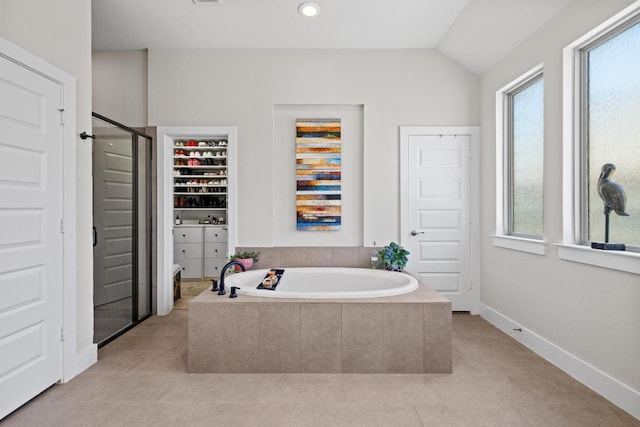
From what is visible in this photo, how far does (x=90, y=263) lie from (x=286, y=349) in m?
1.51

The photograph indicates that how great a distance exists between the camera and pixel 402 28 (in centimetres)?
336

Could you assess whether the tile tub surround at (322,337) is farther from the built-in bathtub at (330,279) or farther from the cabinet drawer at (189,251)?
the cabinet drawer at (189,251)

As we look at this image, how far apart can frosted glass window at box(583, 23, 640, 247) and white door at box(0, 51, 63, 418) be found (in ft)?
11.2

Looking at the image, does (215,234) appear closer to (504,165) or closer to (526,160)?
(504,165)

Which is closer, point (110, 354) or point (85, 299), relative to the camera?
point (85, 299)

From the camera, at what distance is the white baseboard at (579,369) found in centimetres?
197

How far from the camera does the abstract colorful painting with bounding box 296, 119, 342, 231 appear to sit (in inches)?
148

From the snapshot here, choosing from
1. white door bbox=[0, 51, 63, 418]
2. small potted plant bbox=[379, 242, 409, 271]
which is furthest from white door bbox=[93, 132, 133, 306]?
small potted plant bbox=[379, 242, 409, 271]

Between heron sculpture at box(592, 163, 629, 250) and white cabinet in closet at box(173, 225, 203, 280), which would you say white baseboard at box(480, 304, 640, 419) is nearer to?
heron sculpture at box(592, 163, 629, 250)

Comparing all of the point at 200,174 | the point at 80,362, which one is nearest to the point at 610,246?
the point at 80,362

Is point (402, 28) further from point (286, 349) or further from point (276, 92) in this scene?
point (286, 349)

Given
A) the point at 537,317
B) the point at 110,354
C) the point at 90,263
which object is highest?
the point at 90,263

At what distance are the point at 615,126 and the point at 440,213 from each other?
1.78m

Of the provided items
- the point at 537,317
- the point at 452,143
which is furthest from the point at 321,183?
the point at 537,317
